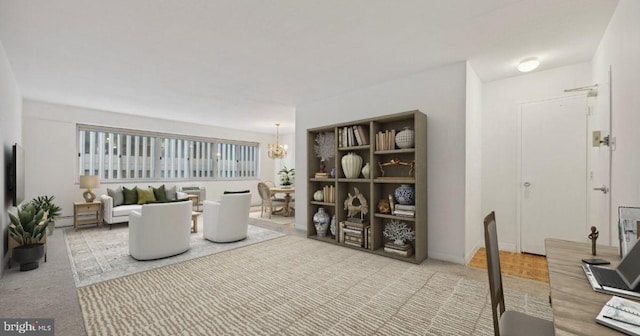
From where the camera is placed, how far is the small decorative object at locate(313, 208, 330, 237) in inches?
169

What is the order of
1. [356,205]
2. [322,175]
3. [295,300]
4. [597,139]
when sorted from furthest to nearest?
1. [322,175]
2. [356,205]
3. [597,139]
4. [295,300]

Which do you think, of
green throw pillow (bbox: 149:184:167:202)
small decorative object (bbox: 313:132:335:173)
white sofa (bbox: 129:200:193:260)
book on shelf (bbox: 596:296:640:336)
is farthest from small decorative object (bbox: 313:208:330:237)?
green throw pillow (bbox: 149:184:167:202)

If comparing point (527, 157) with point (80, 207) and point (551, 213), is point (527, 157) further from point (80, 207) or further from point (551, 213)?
point (80, 207)

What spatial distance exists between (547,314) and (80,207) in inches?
273

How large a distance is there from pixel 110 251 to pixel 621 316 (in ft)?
16.0

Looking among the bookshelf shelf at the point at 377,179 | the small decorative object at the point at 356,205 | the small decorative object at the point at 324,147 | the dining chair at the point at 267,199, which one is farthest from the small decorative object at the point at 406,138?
the dining chair at the point at 267,199

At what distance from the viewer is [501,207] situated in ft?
12.3

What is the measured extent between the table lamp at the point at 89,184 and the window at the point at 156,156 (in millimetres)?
728

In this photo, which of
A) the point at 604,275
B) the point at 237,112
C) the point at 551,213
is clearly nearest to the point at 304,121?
the point at 237,112

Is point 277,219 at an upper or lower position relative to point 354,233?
lower

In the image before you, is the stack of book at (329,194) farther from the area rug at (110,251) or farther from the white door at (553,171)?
the white door at (553,171)

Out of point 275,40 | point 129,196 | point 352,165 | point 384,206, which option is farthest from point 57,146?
point 384,206

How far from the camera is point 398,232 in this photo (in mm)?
3523

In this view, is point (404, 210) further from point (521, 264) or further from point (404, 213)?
point (521, 264)
